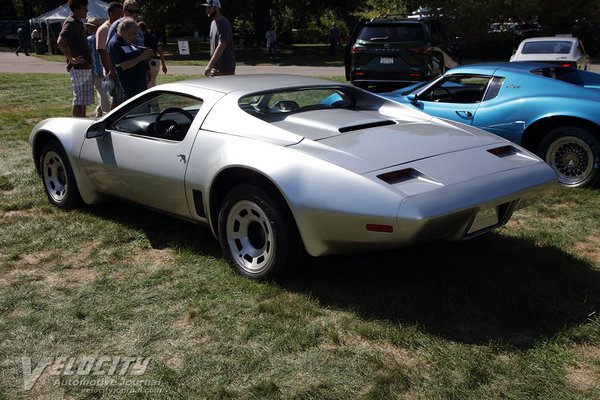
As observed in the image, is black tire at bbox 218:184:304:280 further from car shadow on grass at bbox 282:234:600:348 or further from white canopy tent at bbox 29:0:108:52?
white canopy tent at bbox 29:0:108:52

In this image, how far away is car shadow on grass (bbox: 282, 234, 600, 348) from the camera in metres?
3.39

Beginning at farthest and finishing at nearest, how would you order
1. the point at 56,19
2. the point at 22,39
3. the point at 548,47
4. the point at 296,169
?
1. the point at 56,19
2. the point at 22,39
3. the point at 548,47
4. the point at 296,169

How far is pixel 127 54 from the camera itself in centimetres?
693

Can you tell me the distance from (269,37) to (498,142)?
25452 mm

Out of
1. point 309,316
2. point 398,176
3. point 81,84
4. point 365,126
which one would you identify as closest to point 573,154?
point 365,126

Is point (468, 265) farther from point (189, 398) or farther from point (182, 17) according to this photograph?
point (182, 17)

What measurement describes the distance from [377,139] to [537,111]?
107 inches

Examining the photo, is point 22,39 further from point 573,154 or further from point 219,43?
point 573,154

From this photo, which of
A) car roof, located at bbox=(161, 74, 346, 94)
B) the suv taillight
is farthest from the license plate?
the suv taillight

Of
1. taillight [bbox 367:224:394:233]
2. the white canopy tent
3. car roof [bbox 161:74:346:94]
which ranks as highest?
the white canopy tent

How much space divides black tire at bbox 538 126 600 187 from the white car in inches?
A: 315

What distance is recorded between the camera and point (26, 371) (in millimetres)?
3045

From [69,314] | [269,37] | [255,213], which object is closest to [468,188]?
[255,213]

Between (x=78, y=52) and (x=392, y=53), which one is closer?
(x=78, y=52)
